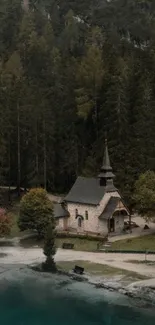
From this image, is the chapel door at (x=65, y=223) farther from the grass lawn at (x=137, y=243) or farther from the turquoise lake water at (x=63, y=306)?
the turquoise lake water at (x=63, y=306)

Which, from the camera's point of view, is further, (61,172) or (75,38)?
(75,38)

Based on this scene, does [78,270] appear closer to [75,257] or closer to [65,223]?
[75,257]

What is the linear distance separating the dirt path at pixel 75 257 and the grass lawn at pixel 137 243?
2528 mm

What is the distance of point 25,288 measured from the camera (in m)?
52.0

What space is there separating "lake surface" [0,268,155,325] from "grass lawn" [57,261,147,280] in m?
2.54

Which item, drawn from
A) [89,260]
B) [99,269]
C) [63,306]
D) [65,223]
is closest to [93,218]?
[65,223]

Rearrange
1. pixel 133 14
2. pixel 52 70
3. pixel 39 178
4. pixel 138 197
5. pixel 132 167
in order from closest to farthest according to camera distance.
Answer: pixel 138 197, pixel 132 167, pixel 39 178, pixel 52 70, pixel 133 14

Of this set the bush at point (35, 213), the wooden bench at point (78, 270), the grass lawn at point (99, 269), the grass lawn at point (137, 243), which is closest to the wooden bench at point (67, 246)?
the bush at point (35, 213)

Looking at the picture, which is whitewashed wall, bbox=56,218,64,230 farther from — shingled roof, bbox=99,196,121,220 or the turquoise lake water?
the turquoise lake water

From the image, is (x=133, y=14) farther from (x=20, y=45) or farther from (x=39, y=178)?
(x=39, y=178)

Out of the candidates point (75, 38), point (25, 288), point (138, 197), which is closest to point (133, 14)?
point (75, 38)

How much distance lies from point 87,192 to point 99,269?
16486 millimetres

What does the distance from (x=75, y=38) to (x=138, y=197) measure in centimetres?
5853

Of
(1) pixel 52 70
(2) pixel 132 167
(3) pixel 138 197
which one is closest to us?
(3) pixel 138 197
